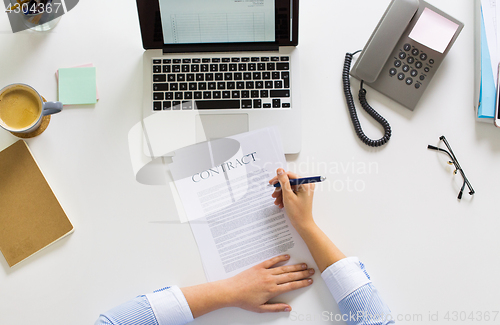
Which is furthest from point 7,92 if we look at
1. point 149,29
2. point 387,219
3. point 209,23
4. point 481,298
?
point 481,298

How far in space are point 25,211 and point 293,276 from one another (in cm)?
66

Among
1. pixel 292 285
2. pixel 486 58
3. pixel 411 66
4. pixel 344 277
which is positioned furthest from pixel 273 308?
pixel 486 58

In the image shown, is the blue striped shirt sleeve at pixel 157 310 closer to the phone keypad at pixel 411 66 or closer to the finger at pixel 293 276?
the finger at pixel 293 276

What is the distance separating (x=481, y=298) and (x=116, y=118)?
991 mm

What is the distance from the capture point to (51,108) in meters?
0.84

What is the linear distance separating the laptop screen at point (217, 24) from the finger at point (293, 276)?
56 centimetres

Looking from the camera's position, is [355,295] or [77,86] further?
[77,86]

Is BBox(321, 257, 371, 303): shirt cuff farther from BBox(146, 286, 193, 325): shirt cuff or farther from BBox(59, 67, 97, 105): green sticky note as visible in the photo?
BBox(59, 67, 97, 105): green sticky note

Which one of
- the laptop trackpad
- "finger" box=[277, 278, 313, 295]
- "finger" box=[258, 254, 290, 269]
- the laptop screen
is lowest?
"finger" box=[277, 278, 313, 295]

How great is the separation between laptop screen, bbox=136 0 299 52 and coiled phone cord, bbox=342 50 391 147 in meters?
0.15

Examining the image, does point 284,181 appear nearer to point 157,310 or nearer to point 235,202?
point 235,202

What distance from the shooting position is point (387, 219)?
883 mm

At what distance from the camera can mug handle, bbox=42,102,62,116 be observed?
835 millimetres

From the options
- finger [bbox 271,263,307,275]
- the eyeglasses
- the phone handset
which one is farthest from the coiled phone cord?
finger [bbox 271,263,307,275]
